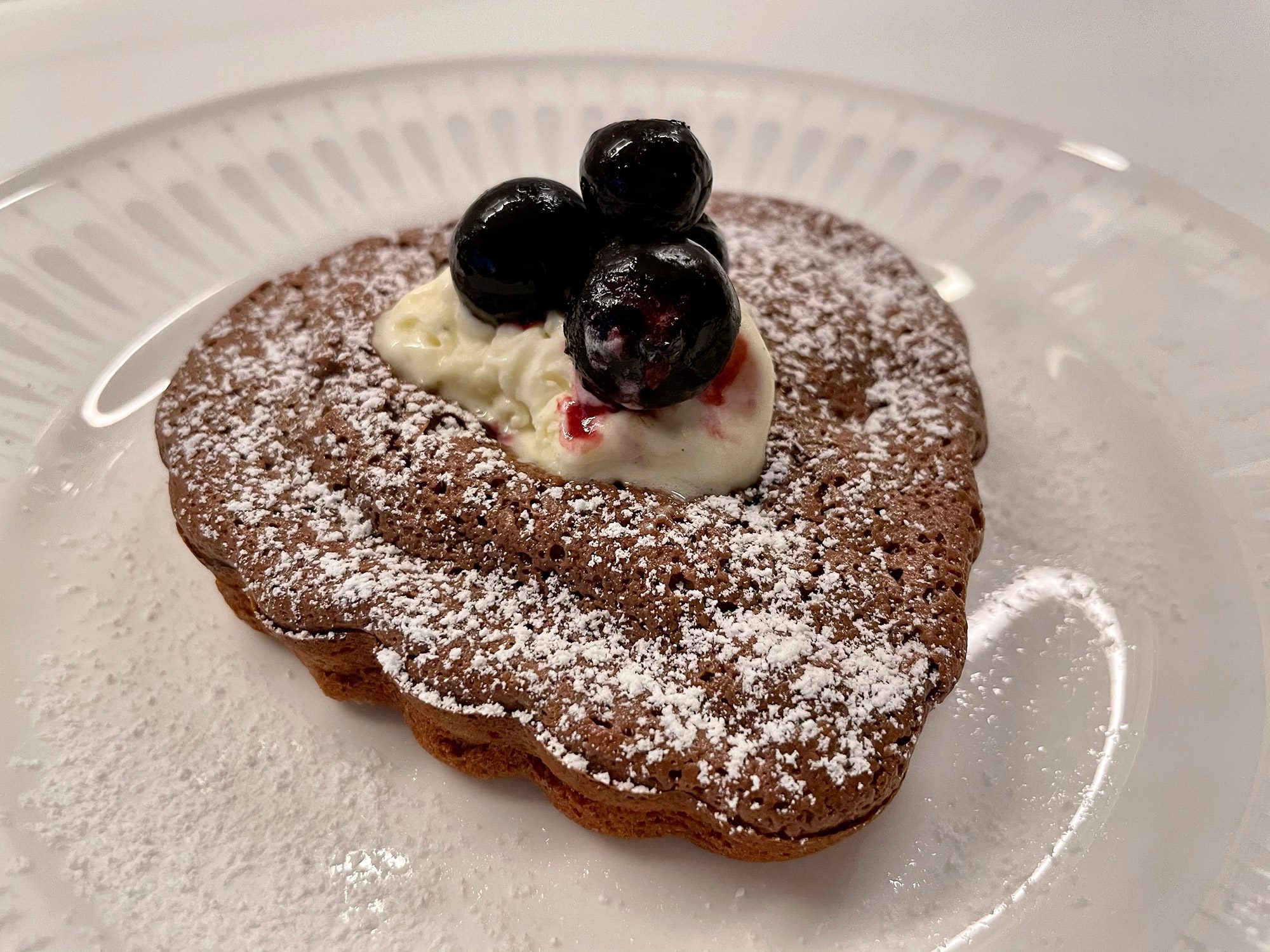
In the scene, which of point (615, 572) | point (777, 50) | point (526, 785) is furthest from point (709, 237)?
point (777, 50)

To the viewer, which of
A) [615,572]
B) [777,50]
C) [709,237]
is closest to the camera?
[615,572]

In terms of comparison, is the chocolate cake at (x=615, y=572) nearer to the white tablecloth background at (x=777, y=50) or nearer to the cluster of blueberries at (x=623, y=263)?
the cluster of blueberries at (x=623, y=263)

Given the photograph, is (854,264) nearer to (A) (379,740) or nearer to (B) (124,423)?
(A) (379,740)

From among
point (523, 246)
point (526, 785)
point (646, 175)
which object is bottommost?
point (526, 785)

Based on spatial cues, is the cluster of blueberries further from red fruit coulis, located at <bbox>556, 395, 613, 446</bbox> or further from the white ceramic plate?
the white ceramic plate

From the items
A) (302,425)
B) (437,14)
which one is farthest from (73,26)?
(302,425)

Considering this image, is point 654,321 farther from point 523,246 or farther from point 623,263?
point 523,246
